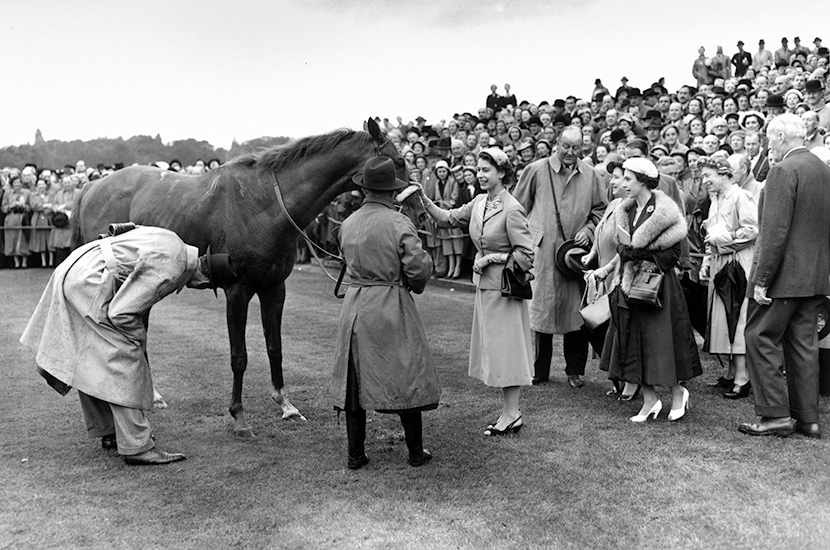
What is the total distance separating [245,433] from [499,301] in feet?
6.35

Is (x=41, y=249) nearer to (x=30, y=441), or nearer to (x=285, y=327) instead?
(x=285, y=327)

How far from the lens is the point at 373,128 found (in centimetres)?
584

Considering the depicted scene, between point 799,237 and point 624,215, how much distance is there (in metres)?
1.19

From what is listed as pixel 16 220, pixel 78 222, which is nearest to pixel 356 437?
pixel 78 222

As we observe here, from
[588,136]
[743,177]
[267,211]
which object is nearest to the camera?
[267,211]

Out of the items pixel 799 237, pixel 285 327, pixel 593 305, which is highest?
pixel 799 237

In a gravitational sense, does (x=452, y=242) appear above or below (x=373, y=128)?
below

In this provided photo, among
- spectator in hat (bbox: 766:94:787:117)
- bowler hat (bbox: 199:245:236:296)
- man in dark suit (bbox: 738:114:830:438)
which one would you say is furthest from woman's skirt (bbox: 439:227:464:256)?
bowler hat (bbox: 199:245:236:296)

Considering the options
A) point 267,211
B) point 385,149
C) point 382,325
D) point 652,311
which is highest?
point 385,149

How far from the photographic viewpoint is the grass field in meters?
3.91

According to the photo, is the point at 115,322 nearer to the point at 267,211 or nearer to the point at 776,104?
the point at 267,211

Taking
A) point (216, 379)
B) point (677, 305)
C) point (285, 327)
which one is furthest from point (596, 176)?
point (285, 327)

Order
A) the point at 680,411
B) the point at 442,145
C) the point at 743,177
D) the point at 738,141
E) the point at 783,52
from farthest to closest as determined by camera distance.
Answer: the point at 783,52 → the point at 442,145 → the point at 738,141 → the point at 743,177 → the point at 680,411

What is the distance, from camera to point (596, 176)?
7.20 meters
